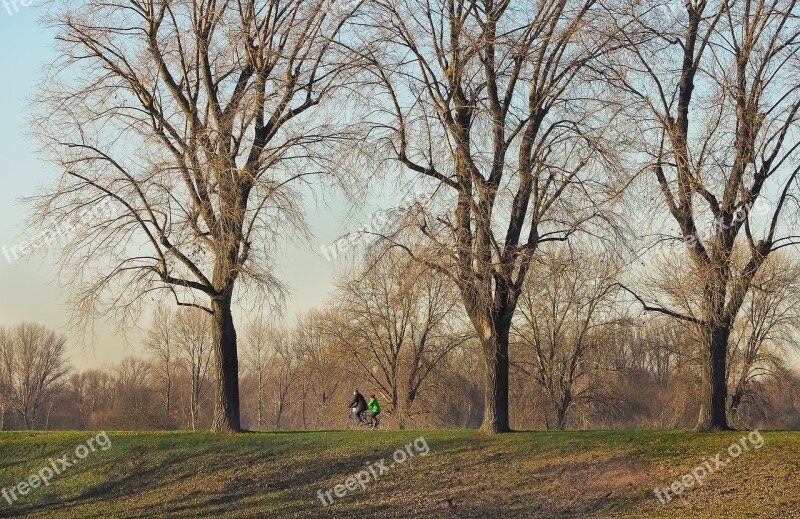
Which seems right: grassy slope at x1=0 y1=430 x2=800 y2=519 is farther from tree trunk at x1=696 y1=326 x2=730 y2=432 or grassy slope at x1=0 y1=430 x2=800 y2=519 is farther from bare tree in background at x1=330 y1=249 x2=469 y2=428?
bare tree in background at x1=330 y1=249 x2=469 y2=428

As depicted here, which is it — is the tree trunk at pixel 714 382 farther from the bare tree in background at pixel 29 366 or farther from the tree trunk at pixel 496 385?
the bare tree in background at pixel 29 366

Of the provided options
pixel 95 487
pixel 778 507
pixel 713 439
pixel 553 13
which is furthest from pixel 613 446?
pixel 95 487

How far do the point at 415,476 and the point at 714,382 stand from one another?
748cm

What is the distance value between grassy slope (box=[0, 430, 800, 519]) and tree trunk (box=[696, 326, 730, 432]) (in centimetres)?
94

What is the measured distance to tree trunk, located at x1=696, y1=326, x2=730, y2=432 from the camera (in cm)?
1958

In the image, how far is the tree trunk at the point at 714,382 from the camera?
19.6m

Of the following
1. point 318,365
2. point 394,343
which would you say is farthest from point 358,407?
point 318,365

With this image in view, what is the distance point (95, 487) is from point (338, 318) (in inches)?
1101

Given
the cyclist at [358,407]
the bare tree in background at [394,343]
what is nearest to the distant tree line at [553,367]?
the bare tree in background at [394,343]

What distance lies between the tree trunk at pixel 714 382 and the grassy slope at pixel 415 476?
944 millimetres

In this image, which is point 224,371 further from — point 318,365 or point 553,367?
point 318,365

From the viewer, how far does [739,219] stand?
61.6ft

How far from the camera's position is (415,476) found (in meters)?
17.5

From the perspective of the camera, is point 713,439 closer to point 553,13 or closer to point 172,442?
point 553,13
